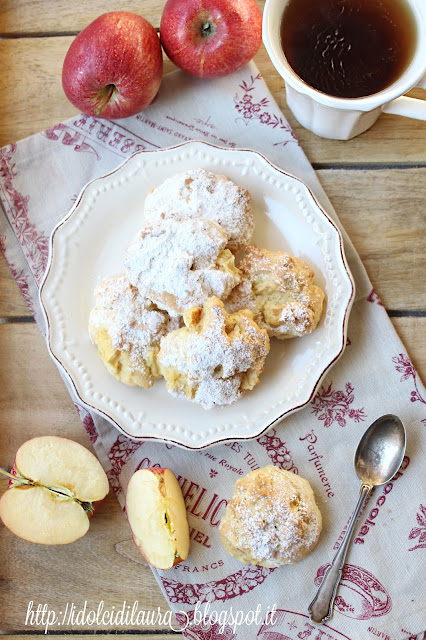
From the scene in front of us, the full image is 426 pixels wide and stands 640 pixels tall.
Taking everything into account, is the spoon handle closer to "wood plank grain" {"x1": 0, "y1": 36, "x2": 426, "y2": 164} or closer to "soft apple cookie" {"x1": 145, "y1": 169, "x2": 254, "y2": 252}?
"soft apple cookie" {"x1": 145, "y1": 169, "x2": 254, "y2": 252}

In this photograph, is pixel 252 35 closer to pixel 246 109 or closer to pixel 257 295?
pixel 246 109

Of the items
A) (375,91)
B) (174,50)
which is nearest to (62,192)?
(174,50)

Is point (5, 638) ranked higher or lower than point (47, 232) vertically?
lower

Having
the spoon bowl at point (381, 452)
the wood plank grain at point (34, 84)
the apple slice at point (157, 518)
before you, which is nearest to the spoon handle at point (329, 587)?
the spoon bowl at point (381, 452)

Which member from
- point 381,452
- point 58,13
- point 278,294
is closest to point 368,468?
point 381,452

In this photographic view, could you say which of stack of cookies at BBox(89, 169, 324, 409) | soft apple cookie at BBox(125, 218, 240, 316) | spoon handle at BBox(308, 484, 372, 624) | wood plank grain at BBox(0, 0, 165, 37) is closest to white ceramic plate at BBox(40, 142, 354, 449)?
stack of cookies at BBox(89, 169, 324, 409)

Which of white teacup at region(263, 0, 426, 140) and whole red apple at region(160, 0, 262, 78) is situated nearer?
white teacup at region(263, 0, 426, 140)
